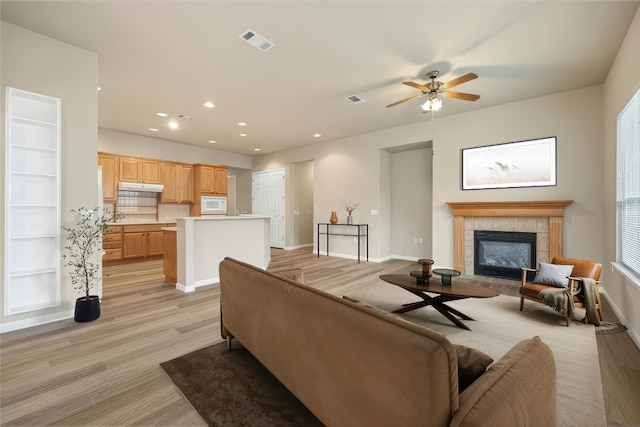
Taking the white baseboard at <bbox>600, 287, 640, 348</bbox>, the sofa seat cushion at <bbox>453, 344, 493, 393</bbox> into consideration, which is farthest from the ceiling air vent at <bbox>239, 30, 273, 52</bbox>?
the white baseboard at <bbox>600, 287, 640, 348</bbox>

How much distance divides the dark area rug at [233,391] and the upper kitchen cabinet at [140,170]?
5.77 m

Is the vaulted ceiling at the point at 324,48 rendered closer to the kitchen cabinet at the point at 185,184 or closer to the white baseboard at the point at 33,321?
the kitchen cabinet at the point at 185,184

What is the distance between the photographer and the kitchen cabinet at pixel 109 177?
6160 millimetres

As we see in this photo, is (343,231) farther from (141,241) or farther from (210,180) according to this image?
(141,241)

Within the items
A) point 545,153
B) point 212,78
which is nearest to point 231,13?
point 212,78

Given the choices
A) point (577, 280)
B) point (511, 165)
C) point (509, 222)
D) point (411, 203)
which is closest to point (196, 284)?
point (577, 280)

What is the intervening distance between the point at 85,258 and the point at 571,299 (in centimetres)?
515

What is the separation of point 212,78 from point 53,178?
7.07ft

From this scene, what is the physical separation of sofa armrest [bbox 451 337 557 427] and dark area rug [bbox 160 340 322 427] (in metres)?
1.05

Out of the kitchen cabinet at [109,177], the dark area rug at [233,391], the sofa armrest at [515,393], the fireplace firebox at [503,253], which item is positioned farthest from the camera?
the kitchen cabinet at [109,177]

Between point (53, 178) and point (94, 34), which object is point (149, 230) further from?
point (94, 34)

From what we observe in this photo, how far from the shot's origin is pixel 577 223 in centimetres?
419

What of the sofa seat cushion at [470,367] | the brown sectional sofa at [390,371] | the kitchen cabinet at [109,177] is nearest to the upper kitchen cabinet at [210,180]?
the kitchen cabinet at [109,177]

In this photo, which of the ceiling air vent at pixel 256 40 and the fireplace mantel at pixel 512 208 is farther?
the fireplace mantel at pixel 512 208
